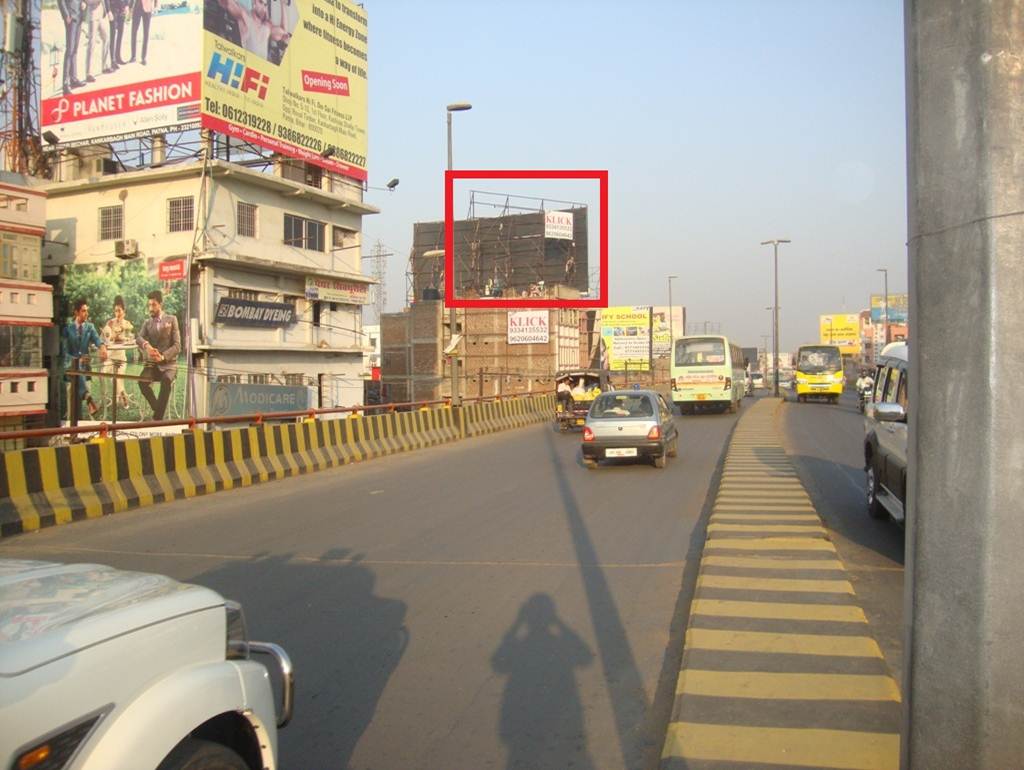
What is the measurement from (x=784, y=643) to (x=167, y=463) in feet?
32.8

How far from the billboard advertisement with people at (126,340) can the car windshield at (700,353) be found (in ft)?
63.5

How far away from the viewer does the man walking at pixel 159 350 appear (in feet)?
102

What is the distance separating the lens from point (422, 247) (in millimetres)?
64875

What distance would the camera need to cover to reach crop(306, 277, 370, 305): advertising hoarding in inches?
1446

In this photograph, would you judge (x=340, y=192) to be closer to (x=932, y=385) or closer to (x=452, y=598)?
(x=452, y=598)

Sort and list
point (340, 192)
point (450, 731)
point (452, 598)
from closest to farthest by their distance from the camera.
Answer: point (450, 731) < point (452, 598) < point (340, 192)

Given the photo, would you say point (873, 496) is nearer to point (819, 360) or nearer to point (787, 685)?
point (787, 685)

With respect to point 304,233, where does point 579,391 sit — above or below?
below

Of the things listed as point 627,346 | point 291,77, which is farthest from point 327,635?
point 627,346

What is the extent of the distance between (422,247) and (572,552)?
58.2 meters

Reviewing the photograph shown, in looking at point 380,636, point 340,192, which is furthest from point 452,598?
point 340,192

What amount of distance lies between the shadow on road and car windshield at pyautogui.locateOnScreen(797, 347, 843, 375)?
38.0 m

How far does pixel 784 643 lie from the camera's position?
17.0 feet

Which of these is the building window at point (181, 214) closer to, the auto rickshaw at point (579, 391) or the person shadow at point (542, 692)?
the auto rickshaw at point (579, 391)
